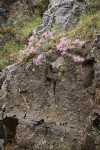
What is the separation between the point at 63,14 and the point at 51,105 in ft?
18.6

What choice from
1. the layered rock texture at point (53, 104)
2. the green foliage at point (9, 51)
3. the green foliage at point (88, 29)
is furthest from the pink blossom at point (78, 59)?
the green foliage at point (9, 51)

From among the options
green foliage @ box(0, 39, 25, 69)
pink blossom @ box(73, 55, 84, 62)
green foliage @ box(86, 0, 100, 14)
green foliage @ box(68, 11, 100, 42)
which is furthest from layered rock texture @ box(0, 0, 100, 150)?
green foliage @ box(0, 39, 25, 69)

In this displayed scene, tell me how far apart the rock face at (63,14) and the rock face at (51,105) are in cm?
351

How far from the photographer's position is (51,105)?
491 inches

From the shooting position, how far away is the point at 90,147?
11.4 meters

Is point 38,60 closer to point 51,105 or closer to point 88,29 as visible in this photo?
point 51,105

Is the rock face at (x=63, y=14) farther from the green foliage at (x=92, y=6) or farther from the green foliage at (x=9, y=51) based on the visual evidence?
the green foliage at (x=9, y=51)

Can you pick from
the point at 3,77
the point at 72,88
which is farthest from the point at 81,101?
the point at 3,77

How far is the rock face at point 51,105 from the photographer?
11703 mm

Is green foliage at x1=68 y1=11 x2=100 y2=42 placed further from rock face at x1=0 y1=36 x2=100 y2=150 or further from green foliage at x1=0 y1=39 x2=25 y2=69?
green foliage at x1=0 y1=39 x2=25 y2=69

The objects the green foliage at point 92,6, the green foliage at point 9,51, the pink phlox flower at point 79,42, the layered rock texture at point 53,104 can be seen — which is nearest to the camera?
the layered rock texture at point 53,104

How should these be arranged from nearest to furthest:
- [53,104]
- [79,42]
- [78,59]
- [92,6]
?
[78,59] < [53,104] < [79,42] < [92,6]

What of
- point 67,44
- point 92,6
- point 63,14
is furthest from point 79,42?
point 63,14

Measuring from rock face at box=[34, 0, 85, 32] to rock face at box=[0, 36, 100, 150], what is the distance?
11.5 feet
